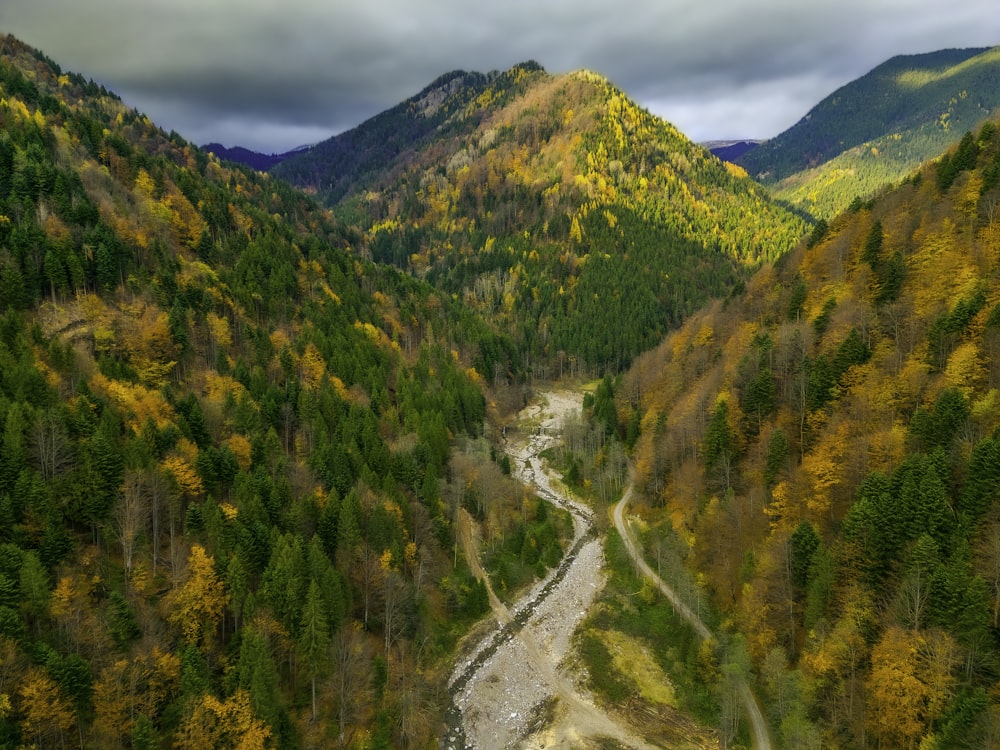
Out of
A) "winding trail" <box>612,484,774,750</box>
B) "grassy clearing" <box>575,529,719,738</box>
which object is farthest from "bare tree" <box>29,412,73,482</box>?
"winding trail" <box>612,484,774,750</box>

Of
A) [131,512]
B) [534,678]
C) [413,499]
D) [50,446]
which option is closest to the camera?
[50,446]

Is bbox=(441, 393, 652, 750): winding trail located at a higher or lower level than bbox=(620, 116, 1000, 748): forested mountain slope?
lower

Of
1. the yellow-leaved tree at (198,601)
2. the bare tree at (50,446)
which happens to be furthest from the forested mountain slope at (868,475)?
the bare tree at (50,446)

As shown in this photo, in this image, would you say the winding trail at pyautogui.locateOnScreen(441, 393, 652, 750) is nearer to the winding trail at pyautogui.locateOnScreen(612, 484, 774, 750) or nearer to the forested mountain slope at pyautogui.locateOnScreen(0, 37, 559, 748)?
the forested mountain slope at pyautogui.locateOnScreen(0, 37, 559, 748)

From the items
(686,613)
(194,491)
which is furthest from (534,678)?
(194,491)

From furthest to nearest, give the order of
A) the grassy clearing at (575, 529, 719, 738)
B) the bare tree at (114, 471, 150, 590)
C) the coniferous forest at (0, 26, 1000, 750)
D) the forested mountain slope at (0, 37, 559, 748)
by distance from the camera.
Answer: the grassy clearing at (575, 529, 719, 738) → the bare tree at (114, 471, 150, 590) → the forested mountain slope at (0, 37, 559, 748) → the coniferous forest at (0, 26, 1000, 750)

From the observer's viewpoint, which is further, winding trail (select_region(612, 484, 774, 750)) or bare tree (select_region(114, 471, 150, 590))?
bare tree (select_region(114, 471, 150, 590))

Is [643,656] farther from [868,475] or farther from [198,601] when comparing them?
[198,601]
